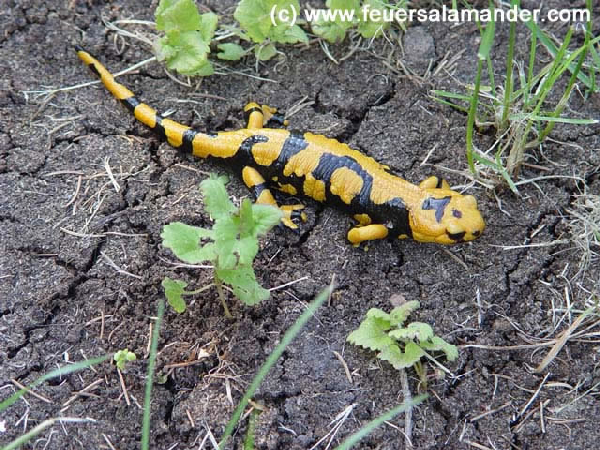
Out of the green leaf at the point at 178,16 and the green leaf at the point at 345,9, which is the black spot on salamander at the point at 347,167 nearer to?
the green leaf at the point at 345,9

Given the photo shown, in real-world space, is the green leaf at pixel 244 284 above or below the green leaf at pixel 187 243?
below

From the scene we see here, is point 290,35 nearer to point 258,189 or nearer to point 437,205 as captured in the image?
point 258,189

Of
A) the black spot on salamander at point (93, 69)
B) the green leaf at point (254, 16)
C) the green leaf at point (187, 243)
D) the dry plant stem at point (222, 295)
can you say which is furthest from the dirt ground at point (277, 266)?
the green leaf at point (187, 243)

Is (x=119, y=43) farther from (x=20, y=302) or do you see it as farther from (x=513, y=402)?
(x=513, y=402)

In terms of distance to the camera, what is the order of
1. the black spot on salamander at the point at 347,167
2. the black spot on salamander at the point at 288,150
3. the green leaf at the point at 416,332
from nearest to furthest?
the green leaf at the point at 416,332 < the black spot on salamander at the point at 347,167 < the black spot on salamander at the point at 288,150

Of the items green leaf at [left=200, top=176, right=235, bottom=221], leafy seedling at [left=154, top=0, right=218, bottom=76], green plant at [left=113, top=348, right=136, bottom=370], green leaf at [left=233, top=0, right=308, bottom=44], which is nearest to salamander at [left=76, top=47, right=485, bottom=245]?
leafy seedling at [left=154, top=0, right=218, bottom=76]

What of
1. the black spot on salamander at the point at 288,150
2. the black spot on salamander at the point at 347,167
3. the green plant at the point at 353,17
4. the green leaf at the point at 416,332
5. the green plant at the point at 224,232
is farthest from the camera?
the green plant at the point at 353,17

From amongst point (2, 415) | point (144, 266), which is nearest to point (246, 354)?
point (144, 266)
